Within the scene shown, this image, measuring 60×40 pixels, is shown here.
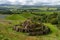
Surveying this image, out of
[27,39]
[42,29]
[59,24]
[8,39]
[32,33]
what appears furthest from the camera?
[59,24]

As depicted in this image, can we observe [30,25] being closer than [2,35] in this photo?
No

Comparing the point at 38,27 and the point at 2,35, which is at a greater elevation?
the point at 2,35

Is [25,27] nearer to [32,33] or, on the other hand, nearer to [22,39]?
[32,33]

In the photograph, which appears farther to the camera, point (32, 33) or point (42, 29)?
point (42, 29)

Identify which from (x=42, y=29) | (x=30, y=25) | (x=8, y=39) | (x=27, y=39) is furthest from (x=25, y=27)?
(x=8, y=39)

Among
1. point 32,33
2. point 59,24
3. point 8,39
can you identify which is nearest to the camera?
point 8,39

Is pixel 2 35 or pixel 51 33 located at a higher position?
pixel 2 35

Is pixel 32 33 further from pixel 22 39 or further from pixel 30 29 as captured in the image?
pixel 22 39

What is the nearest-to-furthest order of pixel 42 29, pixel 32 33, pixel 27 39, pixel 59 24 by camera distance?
pixel 27 39 < pixel 32 33 < pixel 42 29 < pixel 59 24

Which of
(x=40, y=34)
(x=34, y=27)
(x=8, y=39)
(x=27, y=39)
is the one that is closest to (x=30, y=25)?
(x=34, y=27)
